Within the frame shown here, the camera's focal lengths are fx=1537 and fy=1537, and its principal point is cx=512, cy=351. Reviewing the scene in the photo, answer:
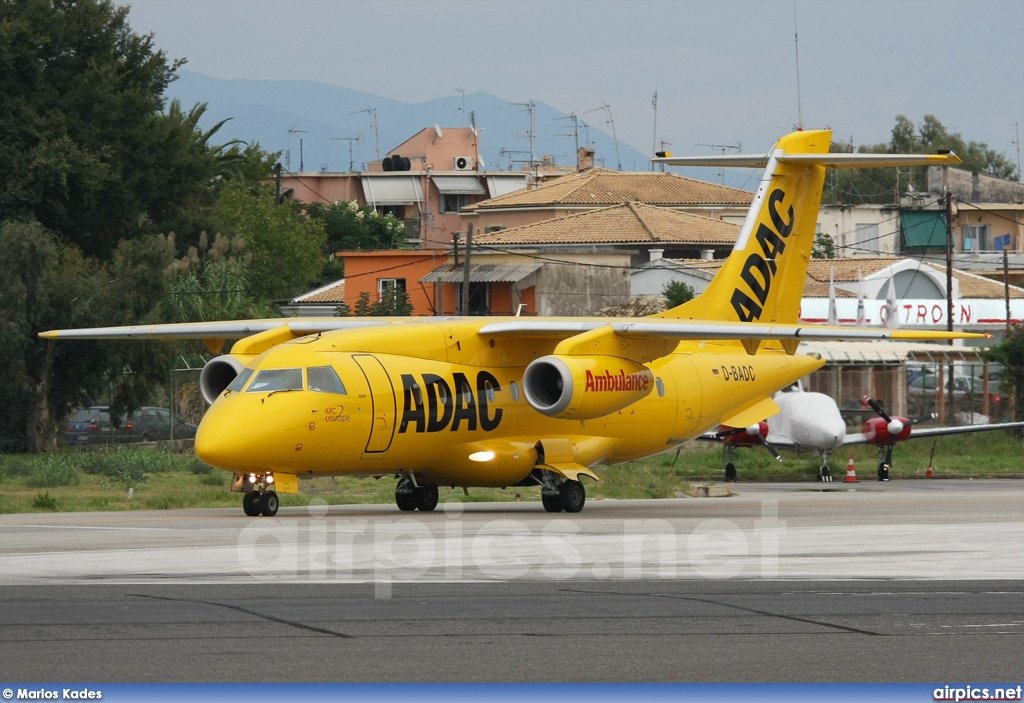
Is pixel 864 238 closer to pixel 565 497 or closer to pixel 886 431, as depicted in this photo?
pixel 886 431

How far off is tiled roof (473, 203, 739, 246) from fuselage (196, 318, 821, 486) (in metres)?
40.0

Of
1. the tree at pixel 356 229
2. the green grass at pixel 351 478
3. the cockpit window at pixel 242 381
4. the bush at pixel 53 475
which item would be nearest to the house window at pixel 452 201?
the tree at pixel 356 229

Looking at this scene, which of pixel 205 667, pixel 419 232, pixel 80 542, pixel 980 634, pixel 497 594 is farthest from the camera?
pixel 419 232

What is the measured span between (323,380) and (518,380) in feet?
12.5

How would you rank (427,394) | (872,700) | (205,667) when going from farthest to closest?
(427,394)
(205,667)
(872,700)

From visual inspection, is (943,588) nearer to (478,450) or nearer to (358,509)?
(478,450)

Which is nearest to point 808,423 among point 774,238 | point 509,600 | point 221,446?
point 774,238

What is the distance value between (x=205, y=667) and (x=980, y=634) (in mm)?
4885

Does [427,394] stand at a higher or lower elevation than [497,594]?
higher

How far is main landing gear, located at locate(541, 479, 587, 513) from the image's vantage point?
23.0 meters

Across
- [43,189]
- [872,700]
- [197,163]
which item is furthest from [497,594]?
[197,163]

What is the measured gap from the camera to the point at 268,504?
20438 millimetres

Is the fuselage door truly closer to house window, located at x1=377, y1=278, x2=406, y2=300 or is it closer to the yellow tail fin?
the yellow tail fin

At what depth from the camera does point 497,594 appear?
11984mm
